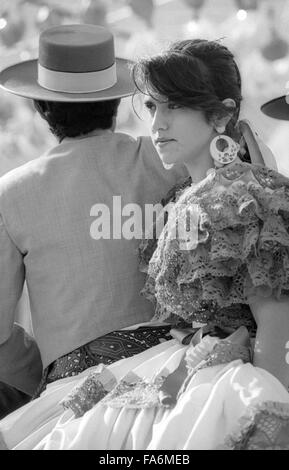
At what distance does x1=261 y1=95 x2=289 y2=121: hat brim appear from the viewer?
2.60 m

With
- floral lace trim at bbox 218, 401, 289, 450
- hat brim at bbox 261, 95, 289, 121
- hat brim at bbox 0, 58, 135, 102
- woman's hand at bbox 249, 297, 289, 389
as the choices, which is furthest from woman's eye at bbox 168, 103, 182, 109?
floral lace trim at bbox 218, 401, 289, 450

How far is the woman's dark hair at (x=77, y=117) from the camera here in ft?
8.55

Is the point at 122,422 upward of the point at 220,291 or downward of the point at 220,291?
downward

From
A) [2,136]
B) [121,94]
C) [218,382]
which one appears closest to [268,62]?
[121,94]

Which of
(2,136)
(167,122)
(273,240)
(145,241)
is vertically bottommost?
(2,136)

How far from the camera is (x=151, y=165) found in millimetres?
2574

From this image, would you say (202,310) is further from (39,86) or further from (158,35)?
(158,35)

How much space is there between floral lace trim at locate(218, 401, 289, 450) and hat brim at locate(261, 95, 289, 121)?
3.19ft

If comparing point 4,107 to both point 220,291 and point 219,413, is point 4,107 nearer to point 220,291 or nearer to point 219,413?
point 220,291

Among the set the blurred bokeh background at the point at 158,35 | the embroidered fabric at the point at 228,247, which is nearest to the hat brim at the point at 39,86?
the blurred bokeh background at the point at 158,35

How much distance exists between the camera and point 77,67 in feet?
8.73

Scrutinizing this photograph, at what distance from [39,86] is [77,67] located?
141 millimetres
